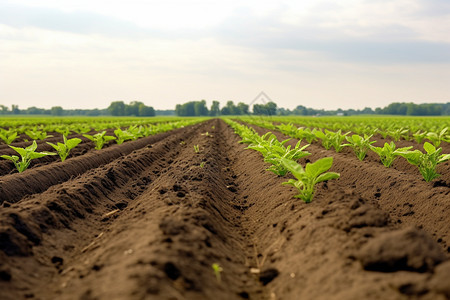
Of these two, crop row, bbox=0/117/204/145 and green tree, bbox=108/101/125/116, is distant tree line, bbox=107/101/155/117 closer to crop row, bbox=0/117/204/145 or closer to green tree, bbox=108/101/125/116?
green tree, bbox=108/101/125/116

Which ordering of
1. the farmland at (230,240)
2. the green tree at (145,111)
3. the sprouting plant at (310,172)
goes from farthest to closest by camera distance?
the green tree at (145,111) → the sprouting plant at (310,172) → the farmland at (230,240)

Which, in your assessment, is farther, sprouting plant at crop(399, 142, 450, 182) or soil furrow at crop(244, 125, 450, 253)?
sprouting plant at crop(399, 142, 450, 182)

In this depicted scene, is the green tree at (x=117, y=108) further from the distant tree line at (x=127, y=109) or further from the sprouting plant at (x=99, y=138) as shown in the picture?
the sprouting plant at (x=99, y=138)

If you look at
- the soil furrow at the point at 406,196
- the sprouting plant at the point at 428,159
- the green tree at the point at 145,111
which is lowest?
the soil furrow at the point at 406,196

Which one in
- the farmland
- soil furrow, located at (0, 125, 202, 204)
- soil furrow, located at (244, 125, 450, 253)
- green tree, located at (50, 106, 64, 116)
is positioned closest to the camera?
the farmland

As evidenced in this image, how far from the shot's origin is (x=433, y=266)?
2355mm

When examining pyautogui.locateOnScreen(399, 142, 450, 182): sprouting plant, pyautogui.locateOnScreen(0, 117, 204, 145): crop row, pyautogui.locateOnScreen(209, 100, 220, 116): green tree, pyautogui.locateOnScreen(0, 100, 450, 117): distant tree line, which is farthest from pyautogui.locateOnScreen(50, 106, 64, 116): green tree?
pyautogui.locateOnScreen(399, 142, 450, 182): sprouting plant

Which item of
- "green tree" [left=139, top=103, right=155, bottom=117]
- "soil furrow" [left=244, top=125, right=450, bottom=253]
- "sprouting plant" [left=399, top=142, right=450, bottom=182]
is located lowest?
"soil furrow" [left=244, top=125, right=450, bottom=253]

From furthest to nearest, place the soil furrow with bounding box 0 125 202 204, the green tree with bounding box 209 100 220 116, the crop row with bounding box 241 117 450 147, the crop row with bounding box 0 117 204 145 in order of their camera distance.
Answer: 1. the green tree with bounding box 209 100 220 116
2. the crop row with bounding box 0 117 204 145
3. the crop row with bounding box 241 117 450 147
4. the soil furrow with bounding box 0 125 202 204

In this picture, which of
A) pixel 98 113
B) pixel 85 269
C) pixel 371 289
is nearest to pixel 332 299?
pixel 371 289

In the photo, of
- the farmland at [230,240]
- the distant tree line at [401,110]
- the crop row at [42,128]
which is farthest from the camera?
the distant tree line at [401,110]

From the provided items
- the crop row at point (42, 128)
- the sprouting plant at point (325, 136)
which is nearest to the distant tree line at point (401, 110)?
the crop row at point (42, 128)

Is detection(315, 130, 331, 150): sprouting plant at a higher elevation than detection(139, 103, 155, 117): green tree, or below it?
below

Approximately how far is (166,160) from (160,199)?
20.8 feet
